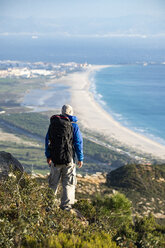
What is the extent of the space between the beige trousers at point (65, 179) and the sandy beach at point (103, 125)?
35367mm

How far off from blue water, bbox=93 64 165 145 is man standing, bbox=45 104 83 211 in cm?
4148

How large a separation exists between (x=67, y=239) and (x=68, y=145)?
208cm

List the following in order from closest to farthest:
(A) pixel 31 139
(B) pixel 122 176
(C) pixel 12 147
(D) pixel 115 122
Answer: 1. (B) pixel 122 176
2. (C) pixel 12 147
3. (A) pixel 31 139
4. (D) pixel 115 122

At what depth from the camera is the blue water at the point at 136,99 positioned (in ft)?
180

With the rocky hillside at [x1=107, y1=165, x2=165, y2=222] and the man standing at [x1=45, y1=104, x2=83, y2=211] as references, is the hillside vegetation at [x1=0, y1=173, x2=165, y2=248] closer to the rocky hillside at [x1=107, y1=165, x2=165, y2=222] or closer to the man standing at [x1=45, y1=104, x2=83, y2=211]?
the man standing at [x1=45, y1=104, x2=83, y2=211]

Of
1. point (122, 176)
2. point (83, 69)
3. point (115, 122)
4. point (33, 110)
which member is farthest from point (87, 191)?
point (83, 69)

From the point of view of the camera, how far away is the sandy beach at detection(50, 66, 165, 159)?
142ft

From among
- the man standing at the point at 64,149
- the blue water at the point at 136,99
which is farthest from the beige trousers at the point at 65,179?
the blue water at the point at 136,99

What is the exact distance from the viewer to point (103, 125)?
52.5 m

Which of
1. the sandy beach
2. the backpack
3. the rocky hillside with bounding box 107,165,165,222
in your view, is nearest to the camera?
the backpack

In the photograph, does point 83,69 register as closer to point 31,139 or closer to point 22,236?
point 31,139

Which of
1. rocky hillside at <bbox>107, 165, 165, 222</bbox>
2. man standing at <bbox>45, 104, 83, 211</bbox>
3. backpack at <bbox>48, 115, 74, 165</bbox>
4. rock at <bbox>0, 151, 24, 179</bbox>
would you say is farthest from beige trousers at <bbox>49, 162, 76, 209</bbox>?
rocky hillside at <bbox>107, 165, 165, 222</bbox>

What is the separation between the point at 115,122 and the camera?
5484 cm

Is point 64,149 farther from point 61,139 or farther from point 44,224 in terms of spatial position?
point 44,224
